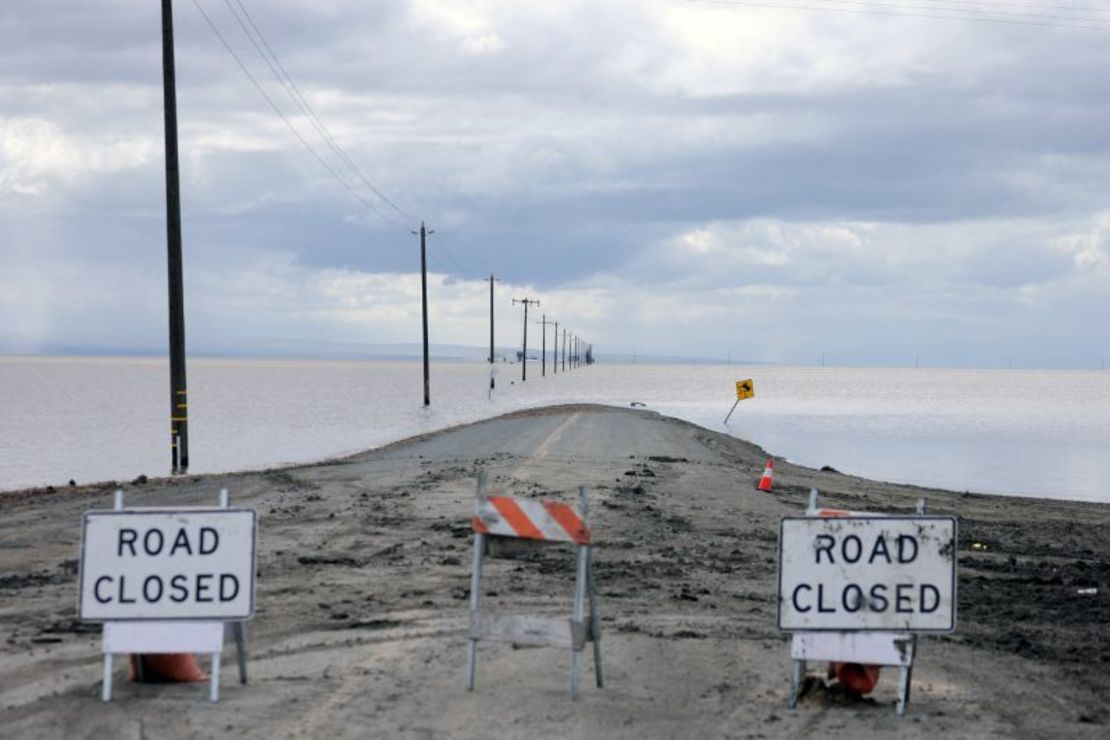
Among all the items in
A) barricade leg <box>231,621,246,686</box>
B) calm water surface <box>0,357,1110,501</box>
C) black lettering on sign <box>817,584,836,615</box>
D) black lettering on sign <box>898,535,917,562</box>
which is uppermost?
black lettering on sign <box>898,535,917,562</box>

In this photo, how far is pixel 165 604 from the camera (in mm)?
9008

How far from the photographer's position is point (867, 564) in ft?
29.7

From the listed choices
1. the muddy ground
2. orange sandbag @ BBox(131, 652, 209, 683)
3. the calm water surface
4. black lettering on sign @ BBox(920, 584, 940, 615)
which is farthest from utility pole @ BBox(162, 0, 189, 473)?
black lettering on sign @ BBox(920, 584, 940, 615)

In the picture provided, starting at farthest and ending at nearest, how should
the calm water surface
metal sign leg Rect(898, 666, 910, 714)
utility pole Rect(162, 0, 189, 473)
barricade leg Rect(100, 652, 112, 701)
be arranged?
the calm water surface < utility pole Rect(162, 0, 189, 473) < metal sign leg Rect(898, 666, 910, 714) < barricade leg Rect(100, 652, 112, 701)

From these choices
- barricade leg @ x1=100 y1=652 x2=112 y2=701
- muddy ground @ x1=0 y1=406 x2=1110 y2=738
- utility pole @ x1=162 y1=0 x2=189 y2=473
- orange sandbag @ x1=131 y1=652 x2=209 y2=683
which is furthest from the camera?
utility pole @ x1=162 y1=0 x2=189 y2=473

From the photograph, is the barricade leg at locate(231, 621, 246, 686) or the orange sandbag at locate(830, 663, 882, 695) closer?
the barricade leg at locate(231, 621, 246, 686)

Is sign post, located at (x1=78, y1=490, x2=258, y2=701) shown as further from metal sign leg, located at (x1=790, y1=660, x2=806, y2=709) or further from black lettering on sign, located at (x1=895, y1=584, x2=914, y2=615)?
black lettering on sign, located at (x1=895, y1=584, x2=914, y2=615)

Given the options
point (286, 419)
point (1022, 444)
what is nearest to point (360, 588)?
point (1022, 444)

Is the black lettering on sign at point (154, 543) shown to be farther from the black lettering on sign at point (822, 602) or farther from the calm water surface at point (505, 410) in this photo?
the calm water surface at point (505, 410)

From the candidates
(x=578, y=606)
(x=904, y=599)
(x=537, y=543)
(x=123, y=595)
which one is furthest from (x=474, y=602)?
(x=904, y=599)

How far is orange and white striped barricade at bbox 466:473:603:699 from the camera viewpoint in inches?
→ 354

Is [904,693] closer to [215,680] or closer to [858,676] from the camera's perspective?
[858,676]

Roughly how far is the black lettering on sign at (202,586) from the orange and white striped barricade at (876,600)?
11.5ft

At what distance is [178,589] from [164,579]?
0.11 meters
